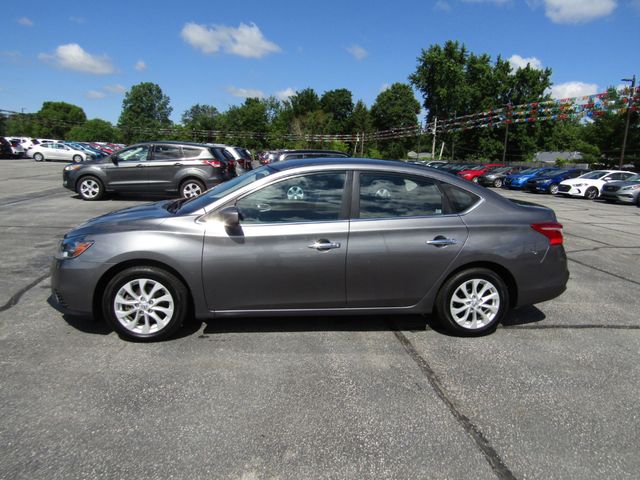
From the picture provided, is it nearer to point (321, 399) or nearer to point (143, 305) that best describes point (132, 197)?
point (143, 305)

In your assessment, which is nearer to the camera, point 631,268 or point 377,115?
point 631,268

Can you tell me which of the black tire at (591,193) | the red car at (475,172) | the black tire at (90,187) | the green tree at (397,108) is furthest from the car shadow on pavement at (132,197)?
the green tree at (397,108)

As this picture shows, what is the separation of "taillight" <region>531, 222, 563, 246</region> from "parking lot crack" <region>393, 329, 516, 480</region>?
162 centimetres

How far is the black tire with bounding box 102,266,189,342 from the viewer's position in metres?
3.80

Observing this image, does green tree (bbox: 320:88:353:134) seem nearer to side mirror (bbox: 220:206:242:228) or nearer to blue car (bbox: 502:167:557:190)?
blue car (bbox: 502:167:557:190)

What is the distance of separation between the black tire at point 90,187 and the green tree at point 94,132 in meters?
89.3

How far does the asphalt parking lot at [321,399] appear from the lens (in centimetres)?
249

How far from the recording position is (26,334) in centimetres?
403

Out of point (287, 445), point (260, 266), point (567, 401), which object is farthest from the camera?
point (260, 266)

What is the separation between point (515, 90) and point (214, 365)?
76275 millimetres

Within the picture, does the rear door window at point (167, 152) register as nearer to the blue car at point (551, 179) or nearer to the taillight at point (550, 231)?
the taillight at point (550, 231)

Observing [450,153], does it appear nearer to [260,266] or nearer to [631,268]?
[631,268]

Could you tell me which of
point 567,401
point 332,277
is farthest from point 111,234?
point 567,401

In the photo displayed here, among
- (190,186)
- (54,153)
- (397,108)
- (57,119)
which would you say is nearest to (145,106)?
(57,119)
